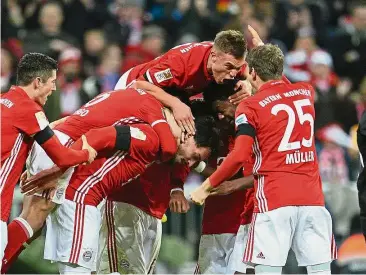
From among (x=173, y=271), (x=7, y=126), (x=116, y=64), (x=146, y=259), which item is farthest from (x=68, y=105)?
(x=7, y=126)

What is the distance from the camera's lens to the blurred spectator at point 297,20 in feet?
51.4

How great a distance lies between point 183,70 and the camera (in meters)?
8.14

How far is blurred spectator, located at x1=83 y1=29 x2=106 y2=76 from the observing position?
46.9 feet

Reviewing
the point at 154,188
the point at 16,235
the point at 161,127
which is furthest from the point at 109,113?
the point at 16,235

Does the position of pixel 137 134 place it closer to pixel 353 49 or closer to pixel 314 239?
pixel 314 239

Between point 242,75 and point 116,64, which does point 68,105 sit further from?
point 242,75

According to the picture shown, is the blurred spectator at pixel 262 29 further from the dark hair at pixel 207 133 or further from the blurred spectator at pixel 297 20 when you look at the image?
the dark hair at pixel 207 133

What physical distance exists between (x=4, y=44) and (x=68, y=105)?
1.61 metres

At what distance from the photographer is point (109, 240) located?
822cm

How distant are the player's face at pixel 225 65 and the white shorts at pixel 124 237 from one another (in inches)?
52.8

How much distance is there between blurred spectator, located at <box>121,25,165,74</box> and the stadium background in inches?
0.8

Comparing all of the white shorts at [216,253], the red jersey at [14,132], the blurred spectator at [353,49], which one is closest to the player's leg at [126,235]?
the white shorts at [216,253]

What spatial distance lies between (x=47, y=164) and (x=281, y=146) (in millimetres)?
1810

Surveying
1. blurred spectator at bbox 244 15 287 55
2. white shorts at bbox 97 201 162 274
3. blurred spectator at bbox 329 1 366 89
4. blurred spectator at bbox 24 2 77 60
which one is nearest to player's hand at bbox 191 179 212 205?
white shorts at bbox 97 201 162 274
